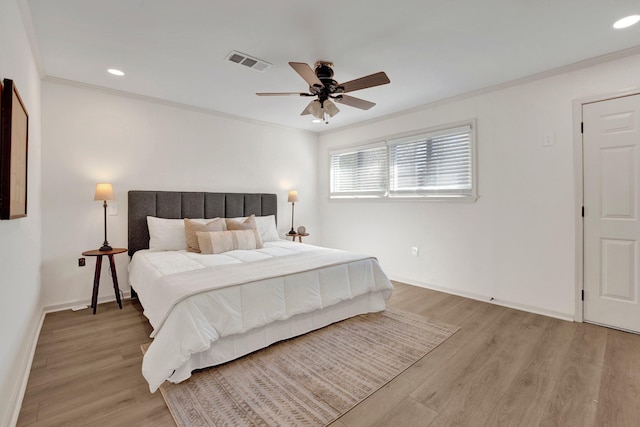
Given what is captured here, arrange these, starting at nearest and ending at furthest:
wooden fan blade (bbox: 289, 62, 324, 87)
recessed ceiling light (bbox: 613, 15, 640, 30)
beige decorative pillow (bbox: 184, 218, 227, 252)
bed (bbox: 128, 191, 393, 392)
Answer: bed (bbox: 128, 191, 393, 392)
recessed ceiling light (bbox: 613, 15, 640, 30)
wooden fan blade (bbox: 289, 62, 324, 87)
beige decorative pillow (bbox: 184, 218, 227, 252)

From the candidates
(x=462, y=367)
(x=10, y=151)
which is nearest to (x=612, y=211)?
(x=462, y=367)

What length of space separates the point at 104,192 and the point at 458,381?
3.74m

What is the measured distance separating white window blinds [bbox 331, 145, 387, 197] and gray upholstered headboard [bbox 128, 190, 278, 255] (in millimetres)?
1249

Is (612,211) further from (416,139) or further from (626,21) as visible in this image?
(416,139)

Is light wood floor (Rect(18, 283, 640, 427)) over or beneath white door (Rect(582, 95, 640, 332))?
beneath

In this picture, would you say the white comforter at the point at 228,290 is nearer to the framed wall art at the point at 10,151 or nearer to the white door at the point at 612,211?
the framed wall art at the point at 10,151

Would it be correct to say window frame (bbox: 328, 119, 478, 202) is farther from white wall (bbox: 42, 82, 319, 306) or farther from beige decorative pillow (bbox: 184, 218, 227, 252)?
beige decorative pillow (bbox: 184, 218, 227, 252)

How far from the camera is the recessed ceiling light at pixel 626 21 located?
215 cm

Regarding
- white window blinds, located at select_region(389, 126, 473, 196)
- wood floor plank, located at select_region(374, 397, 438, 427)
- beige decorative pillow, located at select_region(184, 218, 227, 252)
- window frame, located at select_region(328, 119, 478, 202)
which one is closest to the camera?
wood floor plank, located at select_region(374, 397, 438, 427)

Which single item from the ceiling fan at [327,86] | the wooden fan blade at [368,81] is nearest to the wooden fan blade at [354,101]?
the ceiling fan at [327,86]

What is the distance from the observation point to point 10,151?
160 centimetres

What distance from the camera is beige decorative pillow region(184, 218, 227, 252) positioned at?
11.5 ft

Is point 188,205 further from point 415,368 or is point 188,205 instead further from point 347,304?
point 415,368

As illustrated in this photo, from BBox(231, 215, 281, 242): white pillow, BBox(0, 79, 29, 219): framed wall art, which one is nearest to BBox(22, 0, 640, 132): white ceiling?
BBox(0, 79, 29, 219): framed wall art
